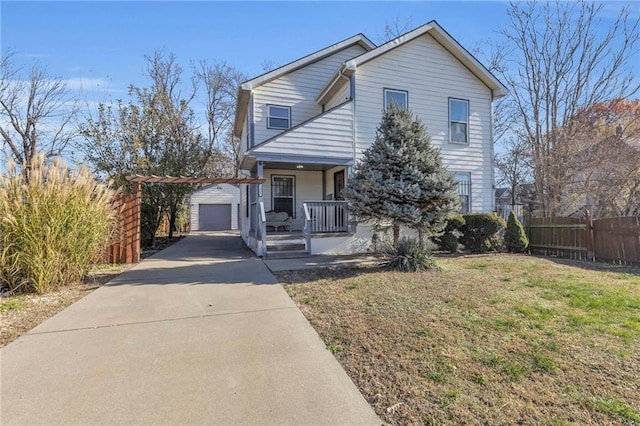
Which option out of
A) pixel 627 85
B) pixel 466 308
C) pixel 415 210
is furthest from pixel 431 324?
pixel 627 85

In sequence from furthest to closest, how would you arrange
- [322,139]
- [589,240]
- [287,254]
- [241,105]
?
[241,105] → [322,139] → [287,254] → [589,240]

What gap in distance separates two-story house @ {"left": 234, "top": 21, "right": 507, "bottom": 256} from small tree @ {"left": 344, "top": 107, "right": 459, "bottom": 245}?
8.74 feet

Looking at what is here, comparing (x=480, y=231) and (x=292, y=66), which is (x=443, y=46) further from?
(x=480, y=231)

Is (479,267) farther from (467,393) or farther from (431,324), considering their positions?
(467,393)

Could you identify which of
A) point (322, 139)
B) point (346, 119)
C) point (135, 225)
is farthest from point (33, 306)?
point (346, 119)

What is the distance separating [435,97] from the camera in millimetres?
11945

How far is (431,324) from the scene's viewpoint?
13.1 feet

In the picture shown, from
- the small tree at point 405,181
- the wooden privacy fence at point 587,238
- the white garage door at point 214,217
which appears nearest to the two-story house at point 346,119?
the wooden privacy fence at point 587,238

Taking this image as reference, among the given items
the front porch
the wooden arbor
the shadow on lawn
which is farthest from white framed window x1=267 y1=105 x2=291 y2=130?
the shadow on lawn

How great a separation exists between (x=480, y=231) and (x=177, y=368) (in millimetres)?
10053

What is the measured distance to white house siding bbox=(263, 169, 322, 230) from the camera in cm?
1267

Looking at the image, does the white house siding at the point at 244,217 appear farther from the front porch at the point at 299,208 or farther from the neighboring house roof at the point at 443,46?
the neighboring house roof at the point at 443,46

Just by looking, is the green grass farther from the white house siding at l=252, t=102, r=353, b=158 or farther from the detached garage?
the detached garage

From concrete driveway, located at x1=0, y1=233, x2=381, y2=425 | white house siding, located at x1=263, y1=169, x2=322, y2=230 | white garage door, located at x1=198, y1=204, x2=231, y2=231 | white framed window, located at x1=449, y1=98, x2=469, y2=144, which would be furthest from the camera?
white garage door, located at x1=198, y1=204, x2=231, y2=231
